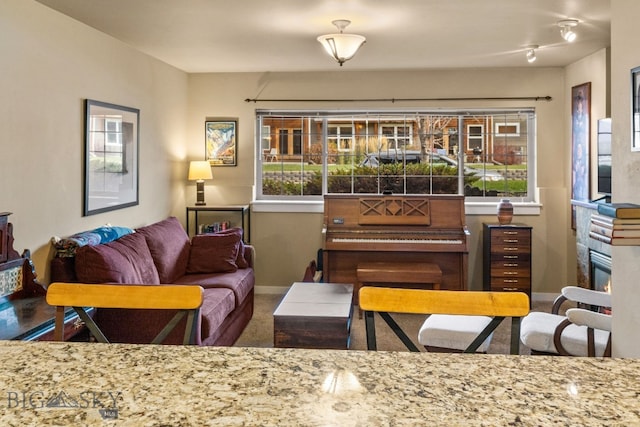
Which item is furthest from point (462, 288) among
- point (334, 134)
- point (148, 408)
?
point (148, 408)

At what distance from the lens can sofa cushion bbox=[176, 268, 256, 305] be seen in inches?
163

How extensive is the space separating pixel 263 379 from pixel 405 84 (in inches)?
199

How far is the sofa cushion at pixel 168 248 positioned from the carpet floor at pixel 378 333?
2.52 feet

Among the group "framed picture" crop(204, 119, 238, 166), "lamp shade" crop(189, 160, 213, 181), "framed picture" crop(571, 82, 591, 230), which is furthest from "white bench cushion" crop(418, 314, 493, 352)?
"framed picture" crop(204, 119, 238, 166)

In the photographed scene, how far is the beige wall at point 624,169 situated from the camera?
1.93m

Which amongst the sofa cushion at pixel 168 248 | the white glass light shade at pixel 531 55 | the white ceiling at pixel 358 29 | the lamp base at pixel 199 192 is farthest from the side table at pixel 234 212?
the white glass light shade at pixel 531 55

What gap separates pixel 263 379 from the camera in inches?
40.6

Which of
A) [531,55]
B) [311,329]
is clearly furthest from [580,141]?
[311,329]

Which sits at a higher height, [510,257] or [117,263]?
[117,263]

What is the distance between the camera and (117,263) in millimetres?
3396

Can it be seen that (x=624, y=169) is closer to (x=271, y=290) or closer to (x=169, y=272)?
(x=169, y=272)

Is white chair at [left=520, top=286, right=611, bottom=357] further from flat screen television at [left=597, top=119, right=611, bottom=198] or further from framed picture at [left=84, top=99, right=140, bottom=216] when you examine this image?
framed picture at [left=84, top=99, right=140, bottom=216]

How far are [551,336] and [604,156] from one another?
2.16 m

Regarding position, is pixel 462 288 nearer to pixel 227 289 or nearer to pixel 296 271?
pixel 296 271
